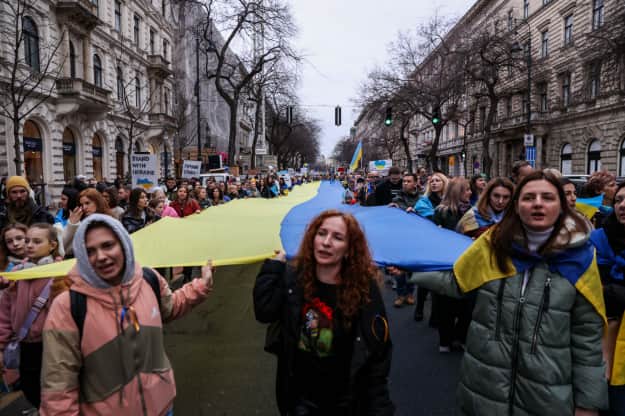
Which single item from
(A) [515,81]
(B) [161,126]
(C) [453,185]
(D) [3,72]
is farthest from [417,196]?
(A) [515,81]

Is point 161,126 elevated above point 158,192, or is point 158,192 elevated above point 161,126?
point 161,126

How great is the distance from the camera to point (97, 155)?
2616 cm

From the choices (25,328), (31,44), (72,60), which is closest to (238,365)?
(25,328)

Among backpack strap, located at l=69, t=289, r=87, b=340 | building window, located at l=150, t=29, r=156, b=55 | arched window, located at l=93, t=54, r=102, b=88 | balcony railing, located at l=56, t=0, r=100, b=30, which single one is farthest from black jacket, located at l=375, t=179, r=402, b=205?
building window, located at l=150, t=29, r=156, b=55

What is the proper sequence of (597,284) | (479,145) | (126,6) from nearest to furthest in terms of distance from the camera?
(597,284) → (126,6) → (479,145)

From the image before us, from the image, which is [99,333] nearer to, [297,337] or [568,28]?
[297,337]

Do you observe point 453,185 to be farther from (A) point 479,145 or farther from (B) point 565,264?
(A) point 479,145

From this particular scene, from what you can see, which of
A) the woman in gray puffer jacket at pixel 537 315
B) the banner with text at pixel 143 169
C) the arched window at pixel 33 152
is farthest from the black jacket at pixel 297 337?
the arched window at pixel 33 152

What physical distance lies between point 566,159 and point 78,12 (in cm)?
3457

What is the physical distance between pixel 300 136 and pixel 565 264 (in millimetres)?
69043

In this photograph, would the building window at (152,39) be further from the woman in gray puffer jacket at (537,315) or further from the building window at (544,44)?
the woman in gray puffer jacket at (537,315)

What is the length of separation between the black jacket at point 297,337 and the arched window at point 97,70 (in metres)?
27.9

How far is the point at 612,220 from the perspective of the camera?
8.55 ft

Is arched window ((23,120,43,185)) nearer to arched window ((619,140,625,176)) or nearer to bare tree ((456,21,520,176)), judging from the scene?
bare tree ((456,21,520,176))
